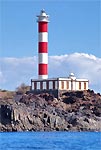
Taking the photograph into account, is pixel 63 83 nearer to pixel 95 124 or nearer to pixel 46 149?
pixel 95 124

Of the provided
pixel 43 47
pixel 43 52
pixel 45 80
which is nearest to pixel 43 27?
pixel 43 47

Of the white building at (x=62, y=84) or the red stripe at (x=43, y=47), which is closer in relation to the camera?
the red stripe at (x=43, y=47)

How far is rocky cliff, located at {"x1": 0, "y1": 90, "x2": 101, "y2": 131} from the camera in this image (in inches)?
1793

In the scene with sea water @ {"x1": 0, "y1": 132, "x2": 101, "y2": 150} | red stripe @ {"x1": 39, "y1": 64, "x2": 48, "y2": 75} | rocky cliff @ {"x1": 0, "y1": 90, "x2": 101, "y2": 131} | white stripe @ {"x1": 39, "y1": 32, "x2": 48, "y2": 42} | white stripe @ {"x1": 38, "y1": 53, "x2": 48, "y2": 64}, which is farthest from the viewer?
white stripe @ {"x1": 39, "y1": 32, "x2": 48, "y2": 42}

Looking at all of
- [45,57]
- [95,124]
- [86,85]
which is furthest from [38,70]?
[95,124]

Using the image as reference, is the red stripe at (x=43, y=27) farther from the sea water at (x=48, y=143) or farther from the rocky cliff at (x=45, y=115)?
the sea water at (x=48, y=143)

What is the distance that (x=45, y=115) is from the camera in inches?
1838

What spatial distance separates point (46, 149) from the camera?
80.7ft

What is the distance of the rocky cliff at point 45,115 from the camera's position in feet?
149

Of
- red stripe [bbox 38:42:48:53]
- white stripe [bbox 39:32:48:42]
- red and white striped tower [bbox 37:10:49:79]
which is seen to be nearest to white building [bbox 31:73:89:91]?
red and white striped tower [bbox 37:10:49:79]

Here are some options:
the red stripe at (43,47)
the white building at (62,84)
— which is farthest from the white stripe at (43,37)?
the white building at (62,84)

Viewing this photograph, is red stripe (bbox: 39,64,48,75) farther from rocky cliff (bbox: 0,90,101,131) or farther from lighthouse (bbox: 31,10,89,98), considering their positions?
rocky cliff (bbox: 0,90,101,131)

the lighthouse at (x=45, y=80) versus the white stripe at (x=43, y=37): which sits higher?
the white stripe at (x=43, y=37)

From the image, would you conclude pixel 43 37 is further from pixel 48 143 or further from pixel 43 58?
pixel 48 143
